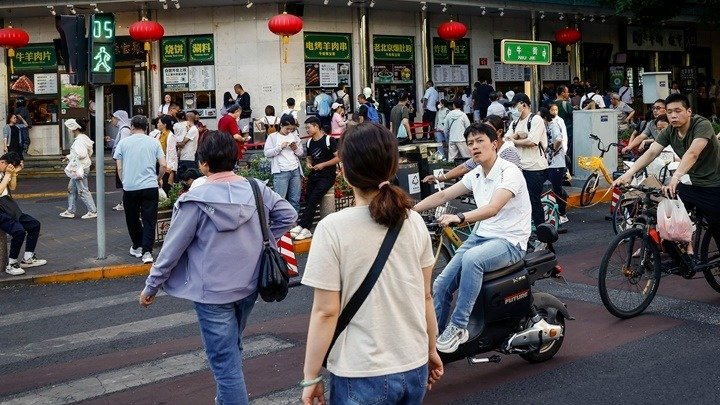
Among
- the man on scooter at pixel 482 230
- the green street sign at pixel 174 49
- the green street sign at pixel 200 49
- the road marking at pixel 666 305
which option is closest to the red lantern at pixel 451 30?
the green street sign at pixel 200 49

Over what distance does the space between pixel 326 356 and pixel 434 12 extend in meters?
23.8

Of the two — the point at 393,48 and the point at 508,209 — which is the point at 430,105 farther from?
the point at 508,209

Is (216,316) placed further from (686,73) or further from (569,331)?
(686,73)

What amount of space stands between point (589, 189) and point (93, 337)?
9710mm

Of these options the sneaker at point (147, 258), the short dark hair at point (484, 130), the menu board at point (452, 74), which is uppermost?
the menu board at point (452, 74)

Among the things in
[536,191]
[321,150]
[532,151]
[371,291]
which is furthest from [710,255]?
[321,150]

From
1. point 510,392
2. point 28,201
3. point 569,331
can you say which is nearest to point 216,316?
point 510,392

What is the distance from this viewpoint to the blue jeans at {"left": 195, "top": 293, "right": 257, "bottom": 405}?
4.76 meters

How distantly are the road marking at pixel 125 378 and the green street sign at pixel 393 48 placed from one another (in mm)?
18586

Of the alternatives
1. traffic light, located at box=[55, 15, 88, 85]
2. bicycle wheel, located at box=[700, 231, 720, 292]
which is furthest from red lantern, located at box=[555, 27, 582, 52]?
bicycle wheel, located at box=[700, 231, 720, 292]

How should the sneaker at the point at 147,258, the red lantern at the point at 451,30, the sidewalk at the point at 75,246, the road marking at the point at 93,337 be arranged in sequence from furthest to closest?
the red lantern at the point at 451,30
the sneaker at the point at 147,258
the sidewalk at the point at 75,246
the road marking at the point at 93,337

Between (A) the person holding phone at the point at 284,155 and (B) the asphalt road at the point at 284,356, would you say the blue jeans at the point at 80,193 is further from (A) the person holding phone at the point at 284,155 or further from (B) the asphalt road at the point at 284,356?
(B) the asphalt road at the point at 284,356

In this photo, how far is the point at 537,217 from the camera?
36.0 ft

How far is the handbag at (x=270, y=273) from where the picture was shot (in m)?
4.81
